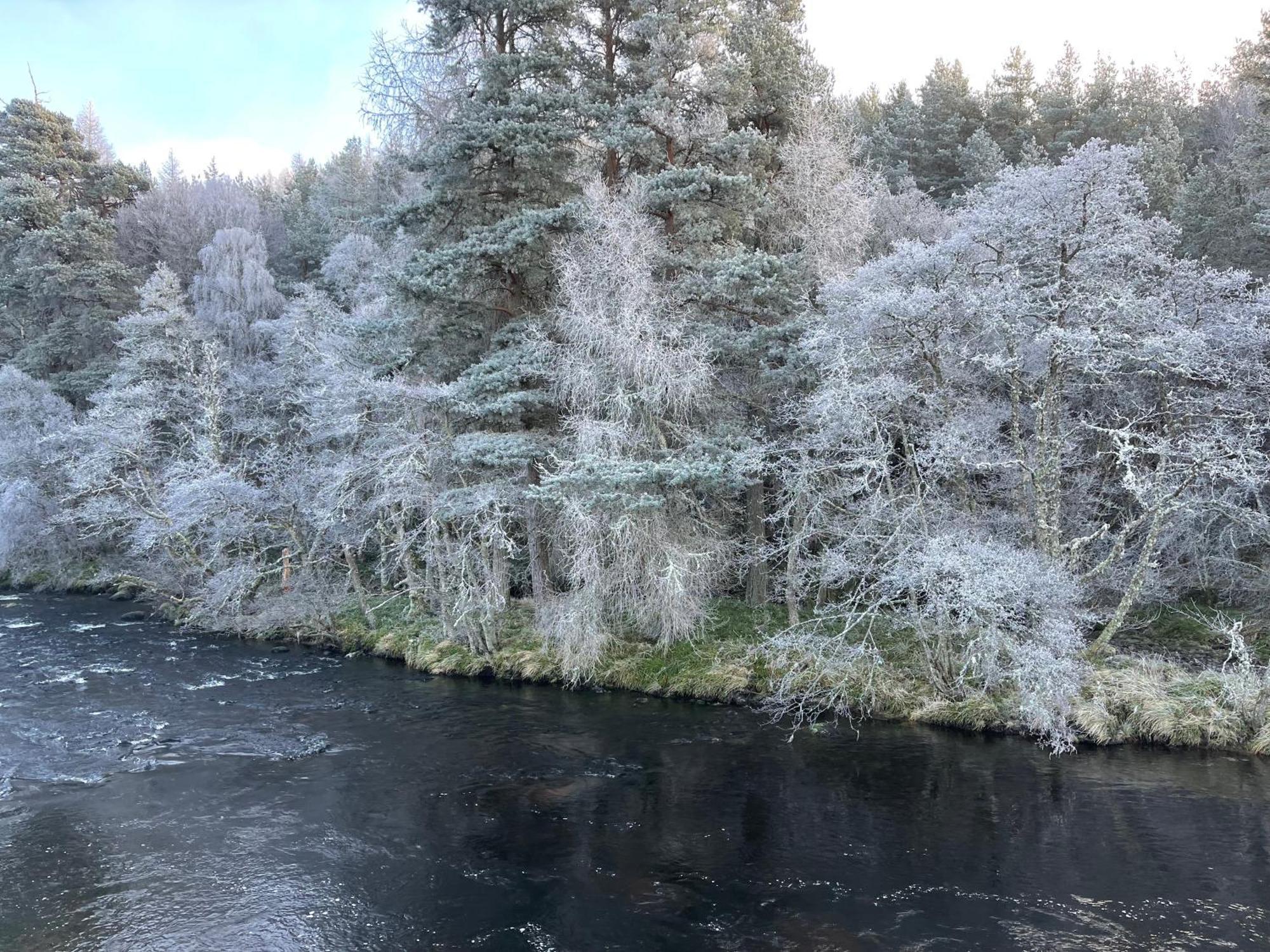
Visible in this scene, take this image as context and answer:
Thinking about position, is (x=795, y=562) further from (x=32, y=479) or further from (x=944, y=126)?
(x=32, y=479)

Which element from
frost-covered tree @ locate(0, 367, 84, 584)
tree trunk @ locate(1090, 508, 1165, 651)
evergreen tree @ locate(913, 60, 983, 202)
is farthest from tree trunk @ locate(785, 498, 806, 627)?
frost-covered tree @ locate(0, 367, 84, 584)

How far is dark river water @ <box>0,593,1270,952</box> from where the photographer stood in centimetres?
1064

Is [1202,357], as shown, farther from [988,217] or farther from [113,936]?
[113,936]

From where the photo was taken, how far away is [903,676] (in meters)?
19.0

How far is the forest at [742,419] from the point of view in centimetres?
1697

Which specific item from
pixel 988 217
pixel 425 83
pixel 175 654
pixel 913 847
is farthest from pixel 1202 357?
pixel 175 654

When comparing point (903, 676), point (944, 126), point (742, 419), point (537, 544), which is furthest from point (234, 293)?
point (944, 126)

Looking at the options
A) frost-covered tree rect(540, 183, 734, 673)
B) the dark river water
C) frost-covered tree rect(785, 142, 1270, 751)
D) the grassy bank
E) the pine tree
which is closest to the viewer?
the dark river water

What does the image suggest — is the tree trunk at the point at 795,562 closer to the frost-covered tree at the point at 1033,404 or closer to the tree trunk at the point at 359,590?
the frost-covered tree at the point at 1033,404

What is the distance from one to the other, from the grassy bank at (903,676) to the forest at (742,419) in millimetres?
92

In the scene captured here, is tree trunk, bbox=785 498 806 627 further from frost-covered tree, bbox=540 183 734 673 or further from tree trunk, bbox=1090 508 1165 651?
tree trunk, bbox=1090 508 1165 651

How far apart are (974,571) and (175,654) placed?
2237 cm

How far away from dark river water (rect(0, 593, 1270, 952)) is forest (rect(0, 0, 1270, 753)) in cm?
210

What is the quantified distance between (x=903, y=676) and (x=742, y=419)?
7318 millimetres
